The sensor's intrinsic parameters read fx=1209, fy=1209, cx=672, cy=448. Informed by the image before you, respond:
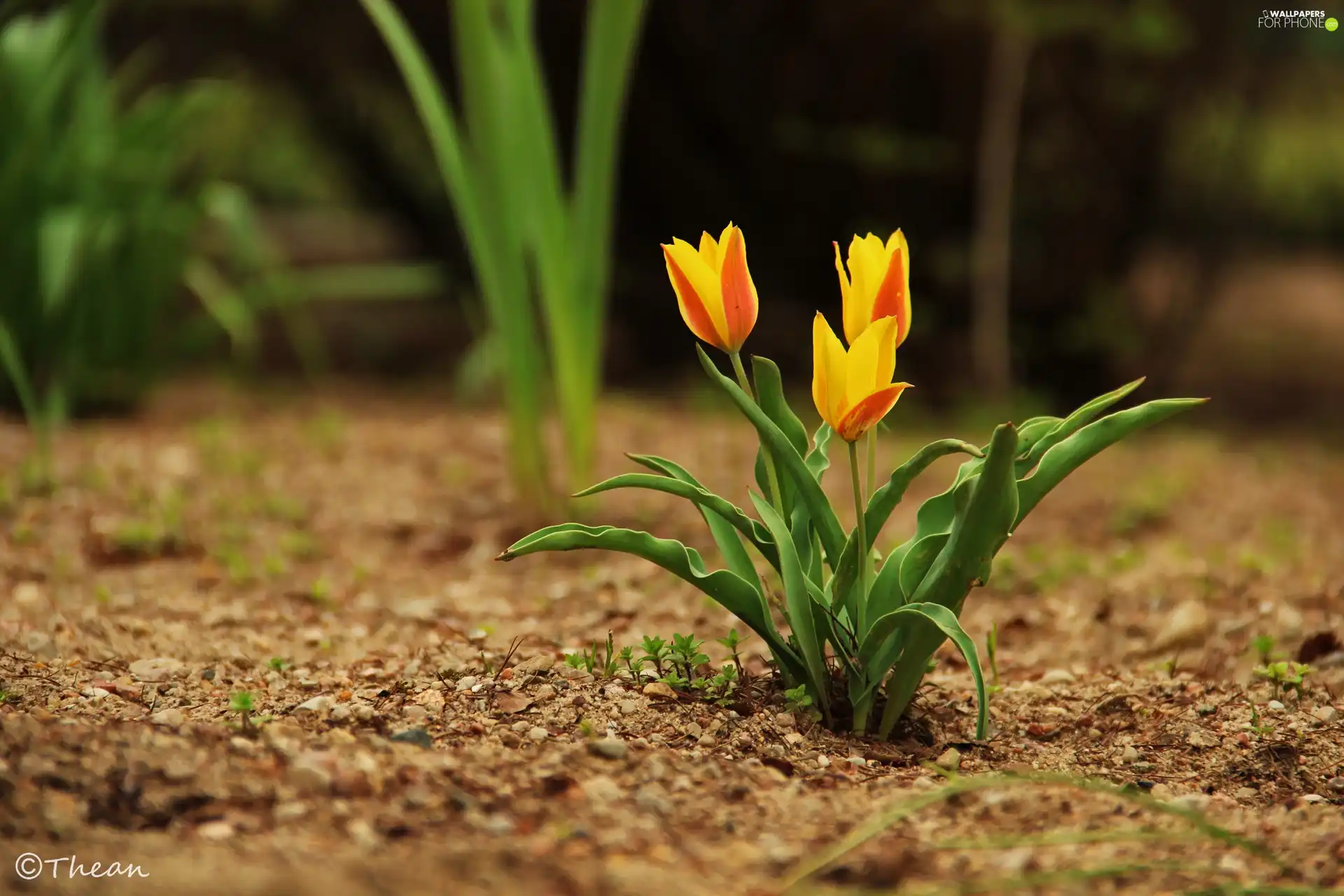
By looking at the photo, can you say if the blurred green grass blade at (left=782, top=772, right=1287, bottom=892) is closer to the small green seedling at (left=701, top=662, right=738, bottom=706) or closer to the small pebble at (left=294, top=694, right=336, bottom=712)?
the small green seedling at (left=701, top=662, right=738, bottom=706)

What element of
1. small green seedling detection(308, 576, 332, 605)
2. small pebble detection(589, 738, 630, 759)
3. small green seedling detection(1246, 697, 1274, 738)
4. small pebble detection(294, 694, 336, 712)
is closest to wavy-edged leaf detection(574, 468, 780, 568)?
small pebble detection(589, 738, 630, 759)

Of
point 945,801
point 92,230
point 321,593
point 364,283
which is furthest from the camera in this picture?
point 364,283

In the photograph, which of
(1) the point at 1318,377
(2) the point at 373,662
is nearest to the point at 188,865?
→ (2) the point at 373,662

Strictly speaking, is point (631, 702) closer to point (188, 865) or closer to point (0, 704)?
point (188, 865)

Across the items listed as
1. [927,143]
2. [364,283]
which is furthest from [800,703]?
[364,283]

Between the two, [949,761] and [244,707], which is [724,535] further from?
[244,707]

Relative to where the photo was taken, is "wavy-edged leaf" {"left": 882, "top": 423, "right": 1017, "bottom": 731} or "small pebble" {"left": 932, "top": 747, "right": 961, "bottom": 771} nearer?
"wavy-edged leaf" {"left": 882, "top": 423, "right": 1017, "bottom": 731}
